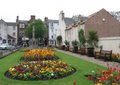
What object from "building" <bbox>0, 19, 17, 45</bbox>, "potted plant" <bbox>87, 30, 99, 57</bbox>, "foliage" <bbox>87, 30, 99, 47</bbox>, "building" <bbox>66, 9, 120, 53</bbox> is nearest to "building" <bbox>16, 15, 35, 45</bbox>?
"building" <bbox>0, 19, 17, 45</bbox>

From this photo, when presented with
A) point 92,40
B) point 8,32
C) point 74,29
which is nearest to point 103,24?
point 74,29

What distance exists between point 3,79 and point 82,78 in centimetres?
386

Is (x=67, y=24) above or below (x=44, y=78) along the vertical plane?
above

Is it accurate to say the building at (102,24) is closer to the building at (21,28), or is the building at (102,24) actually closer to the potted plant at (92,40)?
the potted plant at (92,40)

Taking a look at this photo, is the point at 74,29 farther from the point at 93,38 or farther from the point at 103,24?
the point at 93,38

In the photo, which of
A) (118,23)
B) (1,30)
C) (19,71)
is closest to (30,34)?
(1,30)

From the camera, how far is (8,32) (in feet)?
348

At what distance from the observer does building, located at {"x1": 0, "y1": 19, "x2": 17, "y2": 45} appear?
96562 millimetres

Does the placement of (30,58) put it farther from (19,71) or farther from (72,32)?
(72,32)

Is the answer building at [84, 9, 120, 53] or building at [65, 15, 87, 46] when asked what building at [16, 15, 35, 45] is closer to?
building at [65, 15, 87, 46]

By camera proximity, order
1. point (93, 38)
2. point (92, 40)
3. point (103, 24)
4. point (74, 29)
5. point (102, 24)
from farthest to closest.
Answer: point (74, 29)
point (103, 24)
point (102, 24)
point (92, 40)
point (93, 38)

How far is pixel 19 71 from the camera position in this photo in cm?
1247

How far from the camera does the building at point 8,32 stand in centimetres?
9656

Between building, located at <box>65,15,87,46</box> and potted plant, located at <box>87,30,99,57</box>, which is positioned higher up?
building, located at <box>65,15,87,46</box>
